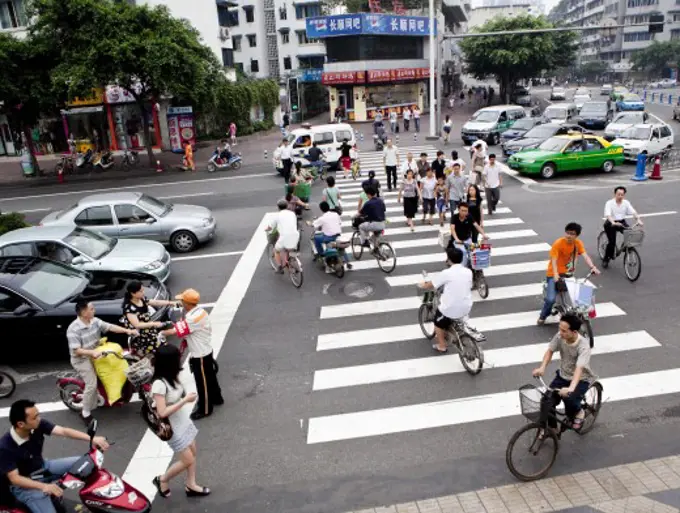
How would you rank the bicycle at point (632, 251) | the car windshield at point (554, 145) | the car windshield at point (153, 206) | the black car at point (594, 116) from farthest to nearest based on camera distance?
the black car at point (594, 116)
the car windshield at point (554, 145)
the car windshield at point (153, 206)
the bicycle at point (632, 251)

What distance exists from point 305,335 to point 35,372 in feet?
13.8

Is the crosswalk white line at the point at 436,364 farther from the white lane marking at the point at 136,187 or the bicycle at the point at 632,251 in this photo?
the white lane marking at the point at 136,187

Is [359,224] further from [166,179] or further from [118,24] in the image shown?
[118,24]

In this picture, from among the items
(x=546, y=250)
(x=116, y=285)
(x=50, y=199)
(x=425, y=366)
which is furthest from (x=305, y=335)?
(x=50, y=199)

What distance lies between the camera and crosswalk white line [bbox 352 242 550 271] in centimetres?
1217

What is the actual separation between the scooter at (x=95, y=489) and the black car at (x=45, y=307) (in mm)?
3324

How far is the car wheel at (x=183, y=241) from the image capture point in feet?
45.4

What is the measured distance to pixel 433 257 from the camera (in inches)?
491

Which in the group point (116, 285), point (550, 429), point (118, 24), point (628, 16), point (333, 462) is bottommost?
point (333, 462)

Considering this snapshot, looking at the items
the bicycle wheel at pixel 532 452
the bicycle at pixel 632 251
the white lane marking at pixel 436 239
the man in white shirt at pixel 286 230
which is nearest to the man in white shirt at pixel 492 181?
the white lane marking at pixel 436 239

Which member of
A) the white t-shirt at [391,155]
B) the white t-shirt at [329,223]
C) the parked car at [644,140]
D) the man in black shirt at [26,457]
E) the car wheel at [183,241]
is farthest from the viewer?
the parked car at [644,140]

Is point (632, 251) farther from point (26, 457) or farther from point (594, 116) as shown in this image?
point (594, 116)

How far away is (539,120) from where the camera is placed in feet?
96.5

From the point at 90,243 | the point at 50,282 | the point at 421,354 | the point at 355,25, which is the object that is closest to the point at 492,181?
the point at 421,354
